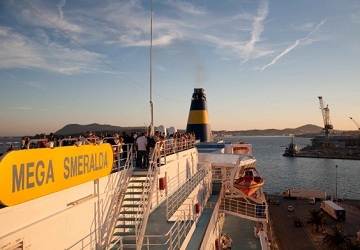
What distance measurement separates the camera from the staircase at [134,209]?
1103 cm

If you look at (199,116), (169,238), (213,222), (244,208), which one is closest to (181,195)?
(213,222)

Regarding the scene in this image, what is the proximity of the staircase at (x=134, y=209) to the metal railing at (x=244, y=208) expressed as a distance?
1240 centimetres

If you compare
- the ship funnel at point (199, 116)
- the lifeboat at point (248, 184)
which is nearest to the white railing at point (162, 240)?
the lifeboat at point (248, 184)

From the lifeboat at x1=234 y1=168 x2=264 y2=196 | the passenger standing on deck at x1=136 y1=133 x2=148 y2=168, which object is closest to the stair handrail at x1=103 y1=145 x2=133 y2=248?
the passenger standing on deck at x1=136 y1=133 x2=148 y2=168

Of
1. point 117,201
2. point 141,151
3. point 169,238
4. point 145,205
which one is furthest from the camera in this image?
point 141,151

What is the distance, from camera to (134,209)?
40.3 ft

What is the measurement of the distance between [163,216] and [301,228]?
34.5 metres

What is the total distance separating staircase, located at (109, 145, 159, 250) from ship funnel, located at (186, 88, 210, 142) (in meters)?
24.0

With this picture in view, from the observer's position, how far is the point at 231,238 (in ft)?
84.6

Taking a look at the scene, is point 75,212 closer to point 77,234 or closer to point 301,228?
point 77,234

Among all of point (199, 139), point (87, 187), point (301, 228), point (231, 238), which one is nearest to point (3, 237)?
point (87, 187)

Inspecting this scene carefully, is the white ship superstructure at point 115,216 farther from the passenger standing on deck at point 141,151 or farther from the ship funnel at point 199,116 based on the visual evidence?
the ship funnel at point 199,116

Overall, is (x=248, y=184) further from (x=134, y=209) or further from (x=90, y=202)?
(x=90, y=202)

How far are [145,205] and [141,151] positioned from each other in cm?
305
